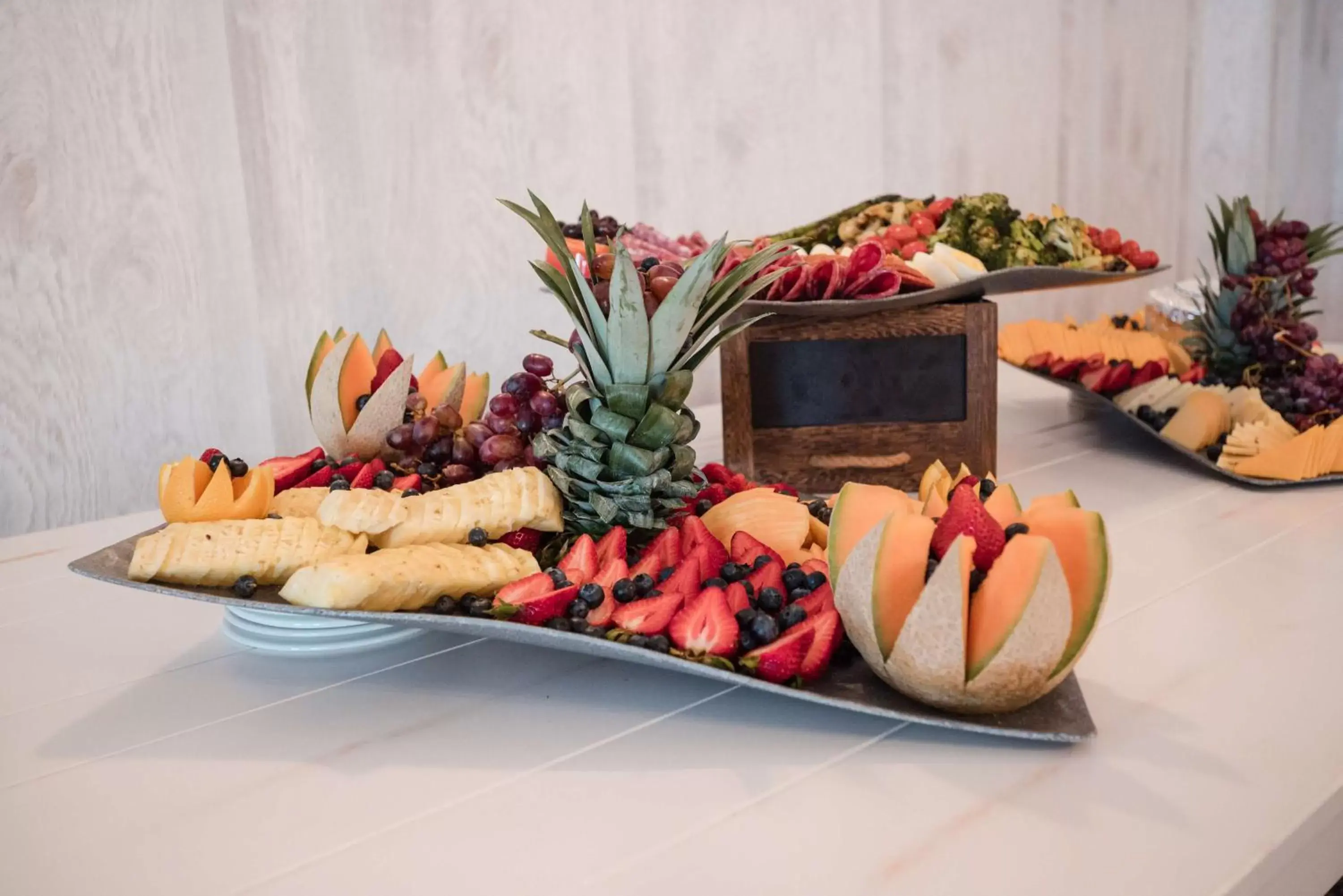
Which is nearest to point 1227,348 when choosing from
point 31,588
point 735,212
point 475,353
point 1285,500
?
point 1285,500

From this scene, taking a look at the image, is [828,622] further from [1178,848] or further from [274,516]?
[274,516]

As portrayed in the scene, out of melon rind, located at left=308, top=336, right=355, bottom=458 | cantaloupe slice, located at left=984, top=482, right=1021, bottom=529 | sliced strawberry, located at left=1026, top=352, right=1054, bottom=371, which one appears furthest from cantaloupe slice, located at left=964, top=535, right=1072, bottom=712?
sliced strawberry, located at left=1026, top=352, right=1054, bottom=371

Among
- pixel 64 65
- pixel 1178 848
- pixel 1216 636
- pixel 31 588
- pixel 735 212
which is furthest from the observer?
pixel 735 212

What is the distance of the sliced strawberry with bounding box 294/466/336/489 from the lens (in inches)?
47.6

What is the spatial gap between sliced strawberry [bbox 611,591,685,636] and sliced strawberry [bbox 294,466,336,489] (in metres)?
0.45

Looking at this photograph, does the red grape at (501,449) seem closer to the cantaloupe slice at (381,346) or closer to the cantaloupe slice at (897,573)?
the cantaloupe slice at (381,346)

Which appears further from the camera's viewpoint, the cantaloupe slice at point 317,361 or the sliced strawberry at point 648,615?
the cantaloupe slice at point 317,361

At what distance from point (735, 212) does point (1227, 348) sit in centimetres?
123

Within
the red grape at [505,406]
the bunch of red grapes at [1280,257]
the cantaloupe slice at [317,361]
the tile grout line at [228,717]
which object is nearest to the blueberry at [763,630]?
the tile grout line at [228,717]

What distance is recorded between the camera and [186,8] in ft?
6.09

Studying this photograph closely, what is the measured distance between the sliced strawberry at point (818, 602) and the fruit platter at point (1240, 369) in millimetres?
892

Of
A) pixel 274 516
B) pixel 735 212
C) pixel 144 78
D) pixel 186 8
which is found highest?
pixel 186 8

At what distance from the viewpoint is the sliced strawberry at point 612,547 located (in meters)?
1.04

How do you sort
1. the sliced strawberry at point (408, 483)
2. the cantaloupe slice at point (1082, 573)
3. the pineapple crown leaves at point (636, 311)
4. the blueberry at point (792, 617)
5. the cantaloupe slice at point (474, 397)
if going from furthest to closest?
the cantaloupe slice at point (474, 397) → the sliced strawberry at point (408, 483) → the pineapple crown leaves at point (636, 311) → the blueberry at point (792, 617) → the cantaloupe slice at point (1082, 573)
